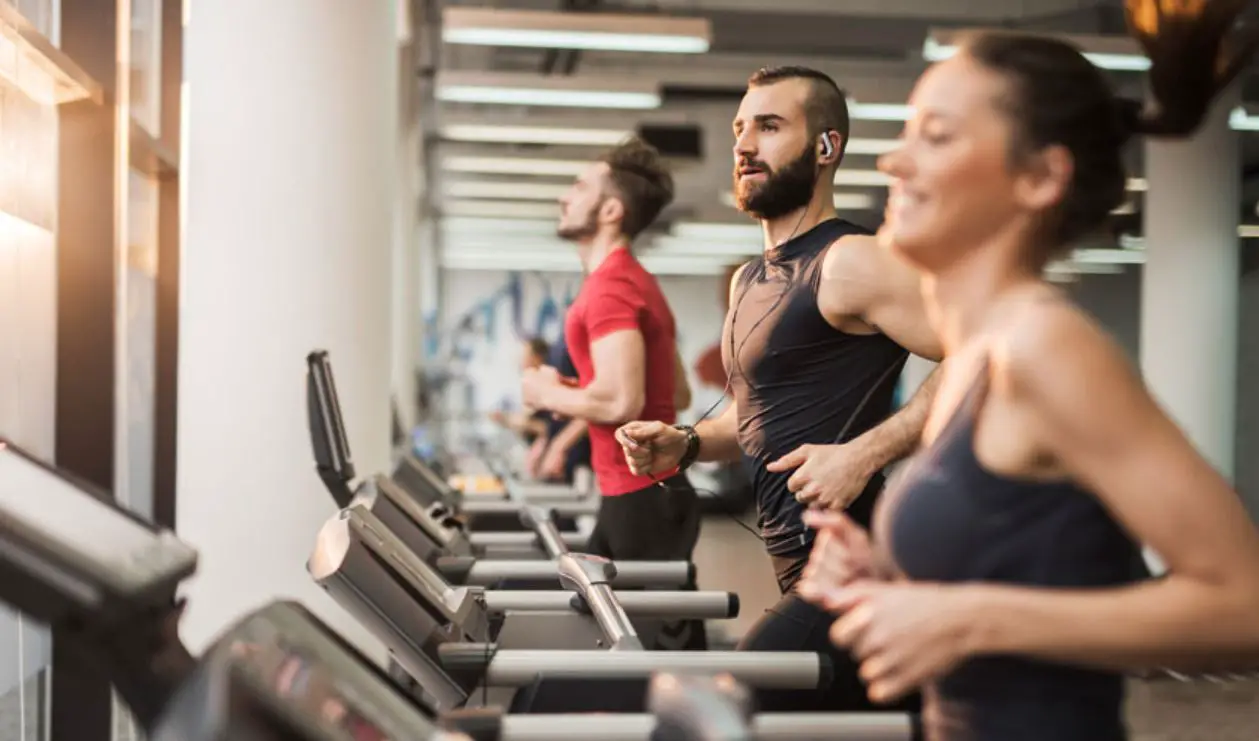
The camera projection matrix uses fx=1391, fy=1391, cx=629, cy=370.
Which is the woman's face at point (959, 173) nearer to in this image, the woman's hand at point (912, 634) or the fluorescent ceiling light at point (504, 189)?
the woman's hand at point (912, 634)

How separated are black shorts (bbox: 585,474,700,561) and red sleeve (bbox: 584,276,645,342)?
39cm

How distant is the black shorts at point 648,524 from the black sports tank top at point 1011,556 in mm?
2051

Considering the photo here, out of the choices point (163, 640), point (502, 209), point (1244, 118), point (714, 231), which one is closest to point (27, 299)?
point (163, 640)

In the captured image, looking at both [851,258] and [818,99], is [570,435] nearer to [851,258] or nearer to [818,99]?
[818,99]

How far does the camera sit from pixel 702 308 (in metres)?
20.6

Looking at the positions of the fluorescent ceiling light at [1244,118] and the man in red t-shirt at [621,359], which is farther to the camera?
the fluorescent ceiling light at [1244,118]

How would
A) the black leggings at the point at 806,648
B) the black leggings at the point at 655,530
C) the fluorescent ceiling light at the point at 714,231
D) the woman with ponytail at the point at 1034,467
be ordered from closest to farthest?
the woman with ponytail at the point at 1034,467
the black leggings at the point at 806,648
the black leggings at the point at 655,530
the fluorescent ceiling light at the point at 714,231

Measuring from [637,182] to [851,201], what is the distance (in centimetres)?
989

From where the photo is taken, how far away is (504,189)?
1258 cm

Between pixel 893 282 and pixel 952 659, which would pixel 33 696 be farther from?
pixel 952 659

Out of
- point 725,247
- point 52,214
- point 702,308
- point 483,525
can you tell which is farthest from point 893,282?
point 702,308

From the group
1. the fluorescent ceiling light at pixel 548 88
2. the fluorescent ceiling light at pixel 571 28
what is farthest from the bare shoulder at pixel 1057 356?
the fluorescent ceiling light at pixel 548 88

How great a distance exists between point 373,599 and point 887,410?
86 centimetres

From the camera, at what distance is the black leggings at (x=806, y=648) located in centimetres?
201
